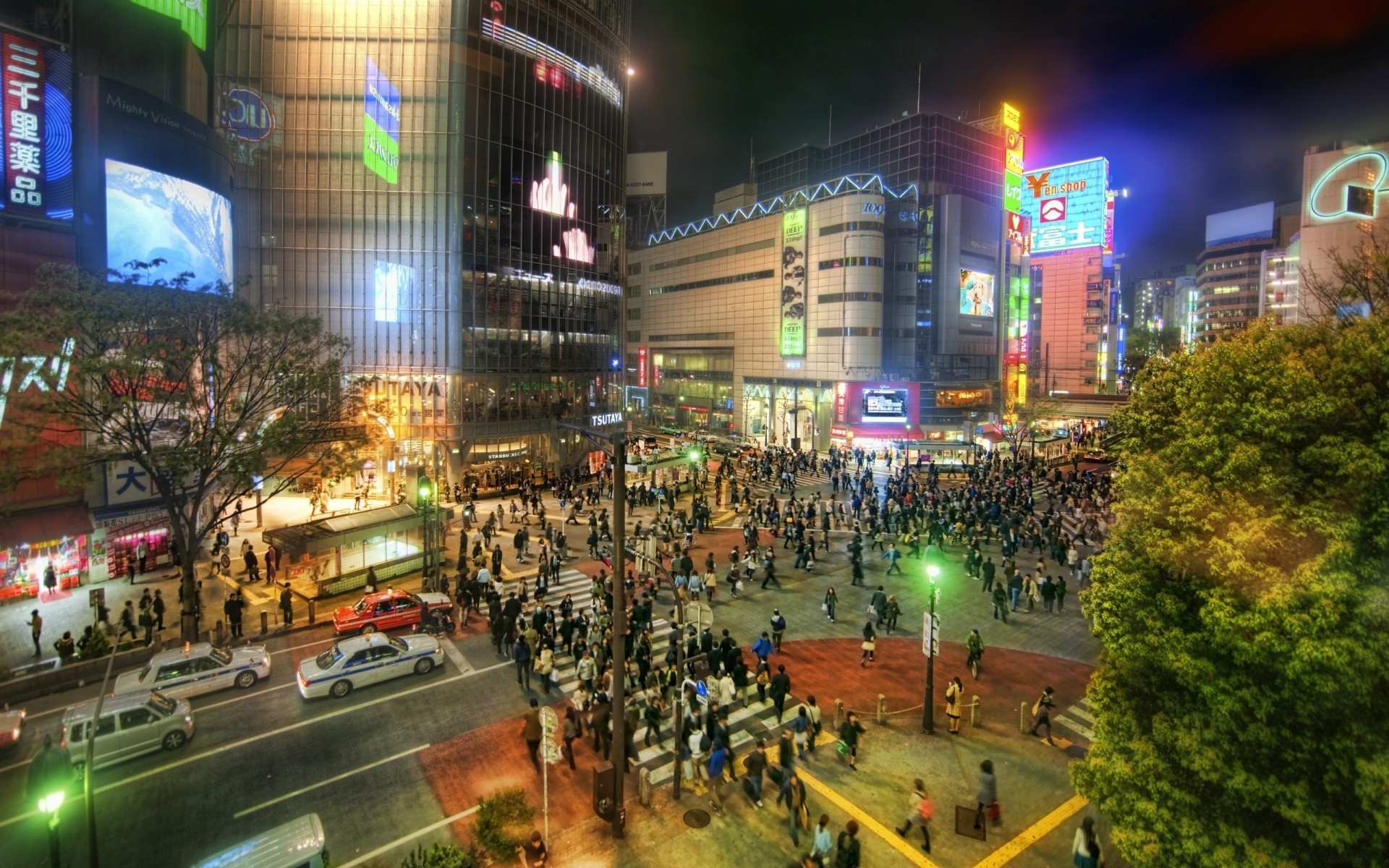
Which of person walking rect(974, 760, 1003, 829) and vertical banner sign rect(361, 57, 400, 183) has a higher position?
vertical banner sign rect(361, 57, 400, 183)

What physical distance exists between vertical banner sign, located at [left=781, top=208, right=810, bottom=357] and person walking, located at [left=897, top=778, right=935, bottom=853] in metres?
58.4

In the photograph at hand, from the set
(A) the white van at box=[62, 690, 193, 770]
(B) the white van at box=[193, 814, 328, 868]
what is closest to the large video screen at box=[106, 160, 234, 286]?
(A) the white van at box=[62, 690, 193, 770]

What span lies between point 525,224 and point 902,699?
42.5 m

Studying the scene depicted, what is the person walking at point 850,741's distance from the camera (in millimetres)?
13766

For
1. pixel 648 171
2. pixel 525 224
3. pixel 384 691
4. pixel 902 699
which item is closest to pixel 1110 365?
pixel 648 171

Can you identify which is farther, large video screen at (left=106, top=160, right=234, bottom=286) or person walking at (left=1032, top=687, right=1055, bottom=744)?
large video screen at (left=106, top=160, right=234, bottom=286)

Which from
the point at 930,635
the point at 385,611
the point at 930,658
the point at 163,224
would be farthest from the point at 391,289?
the point at 930,658

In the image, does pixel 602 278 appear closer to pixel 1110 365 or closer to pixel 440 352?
pixel 440 352

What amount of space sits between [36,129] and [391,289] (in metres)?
22.0

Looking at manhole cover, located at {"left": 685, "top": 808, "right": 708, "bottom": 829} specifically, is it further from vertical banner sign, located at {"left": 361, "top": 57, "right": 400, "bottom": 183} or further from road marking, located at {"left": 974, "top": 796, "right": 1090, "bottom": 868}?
vertical banner sign, located at {"left": 361, "top": 57, "right": 400, "bottom": 183}

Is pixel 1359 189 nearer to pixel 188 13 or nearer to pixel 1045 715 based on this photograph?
pixel 1045 715

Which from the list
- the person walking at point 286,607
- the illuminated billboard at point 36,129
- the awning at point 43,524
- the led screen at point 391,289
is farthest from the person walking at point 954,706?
the led screen at point 391,289

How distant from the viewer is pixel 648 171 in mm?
98750

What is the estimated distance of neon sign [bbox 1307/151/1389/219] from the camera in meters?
58.5
